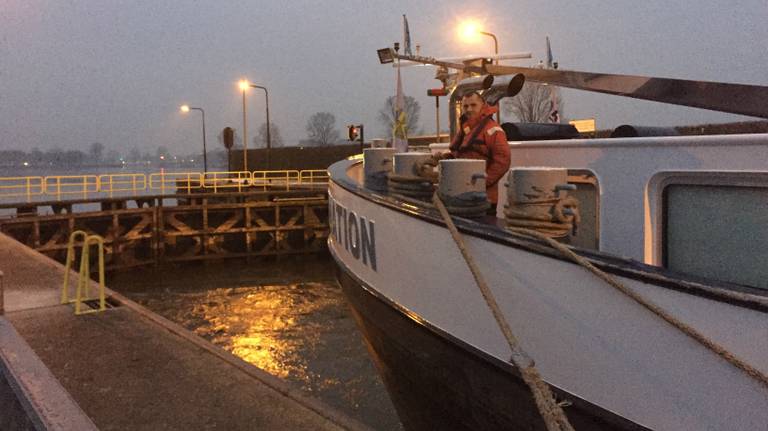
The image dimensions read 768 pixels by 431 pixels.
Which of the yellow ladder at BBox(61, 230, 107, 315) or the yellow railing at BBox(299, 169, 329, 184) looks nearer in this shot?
the yellow ladder at BBox(61, 230, 107, 315)

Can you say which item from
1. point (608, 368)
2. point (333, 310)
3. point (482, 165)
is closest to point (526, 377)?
point (608, 368)

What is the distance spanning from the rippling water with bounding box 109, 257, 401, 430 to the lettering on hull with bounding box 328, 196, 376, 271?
11.1 feet

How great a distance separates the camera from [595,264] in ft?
8.89

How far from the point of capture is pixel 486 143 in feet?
13.7

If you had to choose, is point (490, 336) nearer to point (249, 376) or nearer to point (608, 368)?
point (608, 368)

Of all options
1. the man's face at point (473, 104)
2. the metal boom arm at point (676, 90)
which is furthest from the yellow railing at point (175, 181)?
the metal boom arm at point (676, 90)

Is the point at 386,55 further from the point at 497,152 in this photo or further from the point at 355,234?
the point at 497,152

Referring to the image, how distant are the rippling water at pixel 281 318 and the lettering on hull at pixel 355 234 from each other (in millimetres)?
3393

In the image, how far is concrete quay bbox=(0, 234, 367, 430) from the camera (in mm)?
4277

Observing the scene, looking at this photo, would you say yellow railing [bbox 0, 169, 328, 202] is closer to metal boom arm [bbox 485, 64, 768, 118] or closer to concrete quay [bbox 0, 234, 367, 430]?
concrete quay [bbox 0, 234, 367, 430]

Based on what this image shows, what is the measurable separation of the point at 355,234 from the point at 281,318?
909 cm

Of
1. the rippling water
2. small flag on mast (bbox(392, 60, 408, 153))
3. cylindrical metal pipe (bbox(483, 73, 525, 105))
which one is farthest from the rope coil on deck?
the rippling water

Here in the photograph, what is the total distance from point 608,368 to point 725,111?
76.5 inches

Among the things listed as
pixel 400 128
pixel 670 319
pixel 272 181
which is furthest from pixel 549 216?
pixel 272 181
